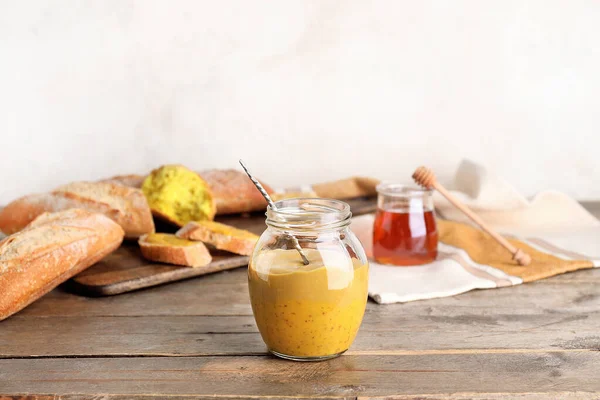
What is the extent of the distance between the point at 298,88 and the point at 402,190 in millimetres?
913

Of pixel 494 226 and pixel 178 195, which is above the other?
pixel 178 195

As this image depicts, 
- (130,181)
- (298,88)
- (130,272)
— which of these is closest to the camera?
(130,272)

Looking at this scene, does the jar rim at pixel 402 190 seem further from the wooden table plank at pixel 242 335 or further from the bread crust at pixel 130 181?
the bread crust at pixel 130 181

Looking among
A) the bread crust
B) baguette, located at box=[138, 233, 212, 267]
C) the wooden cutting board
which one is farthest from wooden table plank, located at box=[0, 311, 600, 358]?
the bread crust

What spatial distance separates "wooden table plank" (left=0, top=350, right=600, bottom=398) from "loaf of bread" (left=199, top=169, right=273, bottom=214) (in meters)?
1.11

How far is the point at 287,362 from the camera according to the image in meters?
1.32

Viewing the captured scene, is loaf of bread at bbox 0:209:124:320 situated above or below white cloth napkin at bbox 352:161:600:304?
above

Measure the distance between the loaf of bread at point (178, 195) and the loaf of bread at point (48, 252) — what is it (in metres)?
0.40

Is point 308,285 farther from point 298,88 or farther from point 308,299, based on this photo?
point 298,88

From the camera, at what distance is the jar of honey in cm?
192

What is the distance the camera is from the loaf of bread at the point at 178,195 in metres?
2.26

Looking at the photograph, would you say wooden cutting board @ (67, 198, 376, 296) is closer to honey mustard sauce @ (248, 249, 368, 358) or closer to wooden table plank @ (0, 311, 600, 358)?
wooden table plank @ (0, 311, 600, 358)

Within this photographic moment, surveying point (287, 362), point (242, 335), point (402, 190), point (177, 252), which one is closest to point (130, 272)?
point (177, 252)

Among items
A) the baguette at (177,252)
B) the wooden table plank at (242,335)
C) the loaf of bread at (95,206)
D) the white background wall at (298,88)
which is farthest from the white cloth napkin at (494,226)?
the loaf of bread at (95,206)
